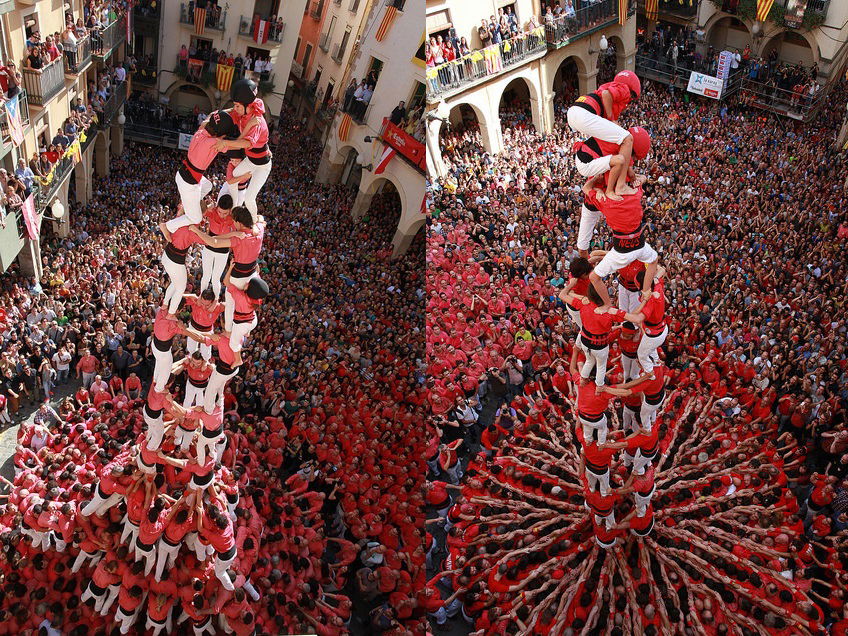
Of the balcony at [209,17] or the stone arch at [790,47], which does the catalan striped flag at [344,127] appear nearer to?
the balcony at [209,17]

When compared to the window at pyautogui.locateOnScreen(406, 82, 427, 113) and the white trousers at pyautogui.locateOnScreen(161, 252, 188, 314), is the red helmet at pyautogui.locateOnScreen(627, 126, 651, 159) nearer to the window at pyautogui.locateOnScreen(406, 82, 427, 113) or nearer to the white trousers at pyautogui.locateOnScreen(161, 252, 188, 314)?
the white trousers at pyautogui.locateOnScreen(161, 252, 188, 314)

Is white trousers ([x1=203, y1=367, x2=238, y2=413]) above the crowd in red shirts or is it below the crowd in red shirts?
above

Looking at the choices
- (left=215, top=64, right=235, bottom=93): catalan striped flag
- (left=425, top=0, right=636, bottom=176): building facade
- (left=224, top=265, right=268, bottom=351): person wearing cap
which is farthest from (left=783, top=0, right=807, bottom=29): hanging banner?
(left=224, top=265, right=268, bottom=351): person wearing cap

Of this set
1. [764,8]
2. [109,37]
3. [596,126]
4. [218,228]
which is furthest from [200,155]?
[764,8]

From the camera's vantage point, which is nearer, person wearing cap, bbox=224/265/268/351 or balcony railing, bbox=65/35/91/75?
person wearing cap, bbox=224/265/268/351

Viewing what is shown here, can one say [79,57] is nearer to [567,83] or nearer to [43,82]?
[43,82]

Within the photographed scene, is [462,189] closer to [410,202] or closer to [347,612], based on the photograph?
[410,202]

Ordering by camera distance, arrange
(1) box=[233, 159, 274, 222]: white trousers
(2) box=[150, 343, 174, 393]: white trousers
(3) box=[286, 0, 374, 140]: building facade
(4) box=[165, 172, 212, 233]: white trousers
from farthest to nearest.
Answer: (3) box=[286, 0, 374, 140]: building facade
(2) box=[150, 343, 174, 393]: white trousers
(1) box=[233, 159, 274, 222]: white trousers
(4) box=[165, 172, 212, 233]: white trousers
